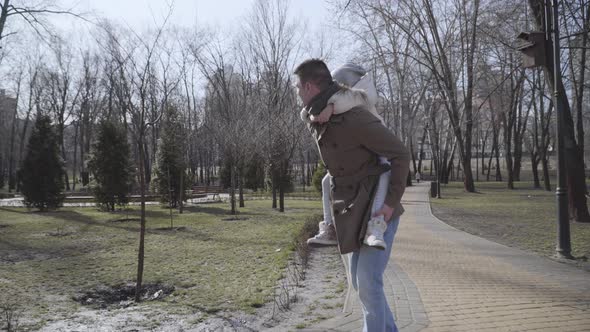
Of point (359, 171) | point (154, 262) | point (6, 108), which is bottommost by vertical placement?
point (154, 262)

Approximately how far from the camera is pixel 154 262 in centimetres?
791

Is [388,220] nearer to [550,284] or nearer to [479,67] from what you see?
[550,284]

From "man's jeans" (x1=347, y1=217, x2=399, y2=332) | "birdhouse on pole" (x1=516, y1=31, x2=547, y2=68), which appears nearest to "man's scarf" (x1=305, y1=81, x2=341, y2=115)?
"man's jeans" (x1=347, y1=217, x2=399, y2=332)

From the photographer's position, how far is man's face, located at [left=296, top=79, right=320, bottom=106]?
8.00ft

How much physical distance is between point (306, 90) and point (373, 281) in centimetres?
108

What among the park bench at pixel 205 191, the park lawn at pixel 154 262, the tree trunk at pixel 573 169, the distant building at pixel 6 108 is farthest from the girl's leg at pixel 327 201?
the distant building at pixel 6 108

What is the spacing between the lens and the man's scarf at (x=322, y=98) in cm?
236

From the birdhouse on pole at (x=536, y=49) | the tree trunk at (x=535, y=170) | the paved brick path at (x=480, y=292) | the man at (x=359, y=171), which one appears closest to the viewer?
the man at (x=359, y=171)

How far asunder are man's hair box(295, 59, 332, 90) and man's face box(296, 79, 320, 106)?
0.07ft

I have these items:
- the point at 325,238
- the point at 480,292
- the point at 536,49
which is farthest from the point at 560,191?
the point at 325,238

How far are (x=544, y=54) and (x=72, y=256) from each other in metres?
9.19

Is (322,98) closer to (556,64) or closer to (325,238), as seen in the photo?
(325,238)

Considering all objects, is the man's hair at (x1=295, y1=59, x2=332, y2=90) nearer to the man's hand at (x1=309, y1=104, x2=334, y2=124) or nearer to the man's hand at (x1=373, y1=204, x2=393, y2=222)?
the man's hand at (x1=309, y1=104, x2=334, y2=124)

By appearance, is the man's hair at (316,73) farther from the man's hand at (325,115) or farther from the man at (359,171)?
the man's hand at (325,115)
